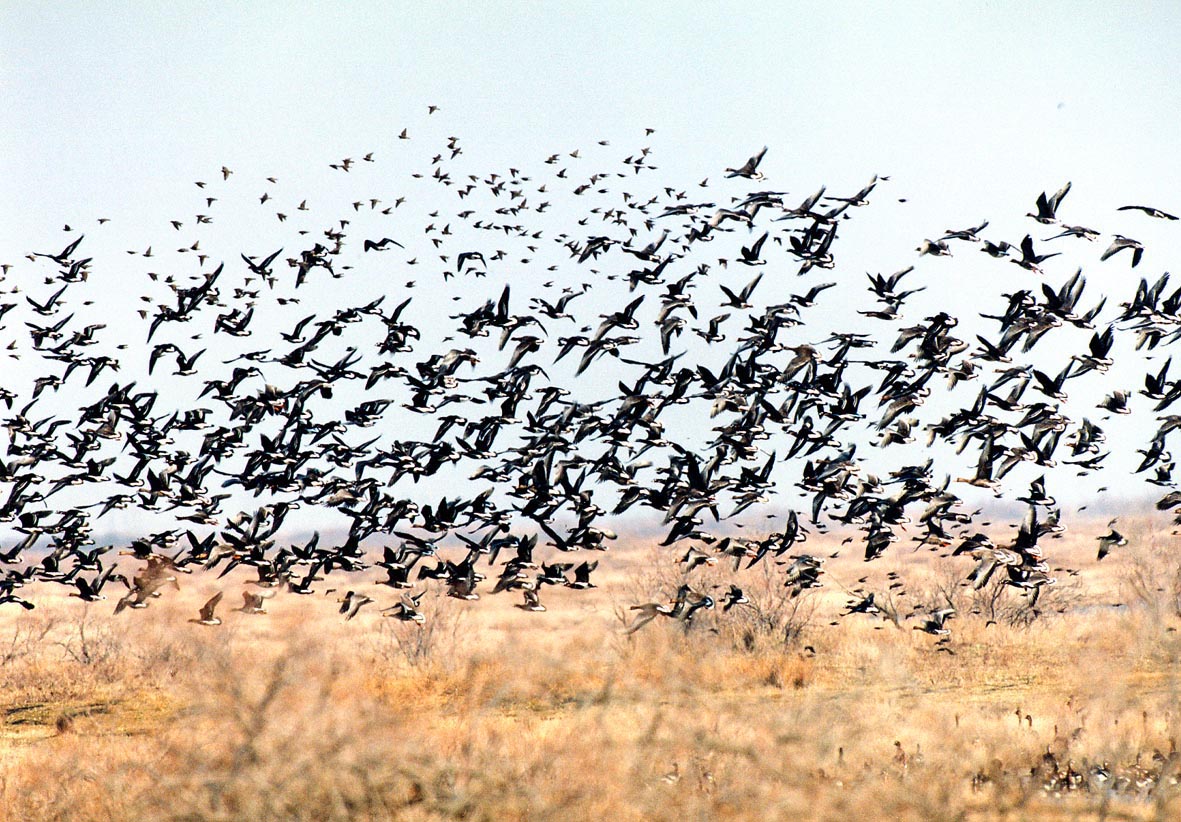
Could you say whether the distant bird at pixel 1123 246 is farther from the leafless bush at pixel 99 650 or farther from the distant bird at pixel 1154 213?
the leafless bush at pixel 99 650

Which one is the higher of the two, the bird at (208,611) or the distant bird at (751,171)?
the distant bird at (751,171)

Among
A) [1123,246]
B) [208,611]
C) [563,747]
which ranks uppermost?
[1123,246]

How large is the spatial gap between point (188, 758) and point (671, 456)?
1397 cm

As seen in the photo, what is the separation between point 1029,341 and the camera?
2238cm

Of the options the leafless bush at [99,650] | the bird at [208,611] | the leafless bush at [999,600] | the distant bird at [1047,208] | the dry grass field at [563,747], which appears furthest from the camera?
the leafless bush at [999,600]

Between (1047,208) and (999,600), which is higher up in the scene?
(1047,208)

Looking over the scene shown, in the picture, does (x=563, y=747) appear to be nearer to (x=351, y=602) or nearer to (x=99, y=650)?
(x=351, y=602)

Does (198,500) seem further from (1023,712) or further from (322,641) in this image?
(1023,712)

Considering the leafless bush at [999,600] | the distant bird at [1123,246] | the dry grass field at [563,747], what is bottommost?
the dry grass field at [563,747]

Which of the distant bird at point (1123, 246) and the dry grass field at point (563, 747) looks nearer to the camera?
the dry grass field at point (563, 747)

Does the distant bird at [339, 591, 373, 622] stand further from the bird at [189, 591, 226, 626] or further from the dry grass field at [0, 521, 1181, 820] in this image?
the bird at [189, 591, 226, 626]

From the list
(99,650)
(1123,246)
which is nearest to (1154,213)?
(1123,246)

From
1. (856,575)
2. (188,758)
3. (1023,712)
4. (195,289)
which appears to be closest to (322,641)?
(188,758)

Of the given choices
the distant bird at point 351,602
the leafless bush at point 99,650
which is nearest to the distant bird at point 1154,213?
the distant bird at point 351,602
